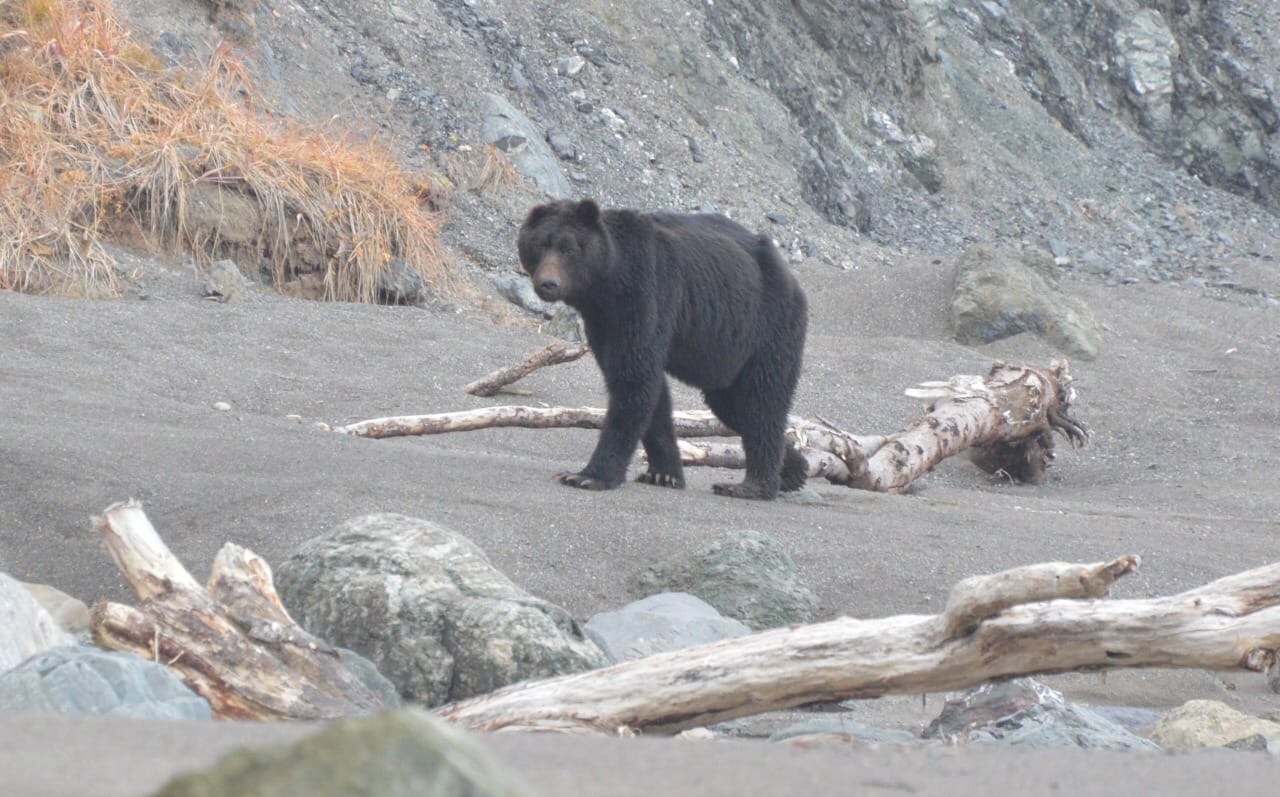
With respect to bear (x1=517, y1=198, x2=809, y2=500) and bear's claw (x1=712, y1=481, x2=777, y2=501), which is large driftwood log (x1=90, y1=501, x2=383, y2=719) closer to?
bear (x1=517, y1=198, x2=809, y2=500)

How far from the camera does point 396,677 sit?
483 centimetres

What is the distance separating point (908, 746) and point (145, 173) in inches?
434

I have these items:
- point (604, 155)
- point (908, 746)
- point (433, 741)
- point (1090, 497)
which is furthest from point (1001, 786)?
point (604, 155)

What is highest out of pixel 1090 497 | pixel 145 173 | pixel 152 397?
pixel 145 173

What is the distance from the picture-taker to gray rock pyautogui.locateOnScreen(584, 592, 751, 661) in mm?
5309

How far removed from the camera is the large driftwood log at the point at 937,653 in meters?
3.61

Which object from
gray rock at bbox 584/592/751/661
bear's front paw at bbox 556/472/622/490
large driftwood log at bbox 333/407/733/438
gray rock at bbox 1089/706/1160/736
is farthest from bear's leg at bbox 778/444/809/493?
gray rock at bbox 1089/706/1160/736

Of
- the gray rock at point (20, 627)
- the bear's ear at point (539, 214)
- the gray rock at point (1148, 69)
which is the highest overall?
the gray rock at point (1148, 69)

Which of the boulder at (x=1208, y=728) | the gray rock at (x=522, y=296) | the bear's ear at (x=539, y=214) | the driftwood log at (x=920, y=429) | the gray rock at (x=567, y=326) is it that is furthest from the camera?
the gray rock at (x=522, y=296)

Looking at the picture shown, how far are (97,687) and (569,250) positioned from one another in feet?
14.7

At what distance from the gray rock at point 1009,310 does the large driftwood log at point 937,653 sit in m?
11.7

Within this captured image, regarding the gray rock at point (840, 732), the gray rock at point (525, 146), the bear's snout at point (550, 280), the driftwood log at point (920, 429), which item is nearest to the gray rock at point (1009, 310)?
the driftwood log at point (920, 429)

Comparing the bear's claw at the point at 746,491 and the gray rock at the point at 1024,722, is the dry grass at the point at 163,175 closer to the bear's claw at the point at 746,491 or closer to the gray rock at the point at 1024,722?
the bear's claw at the point at 746,491

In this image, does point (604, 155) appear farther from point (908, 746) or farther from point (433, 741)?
point (433, 741)
